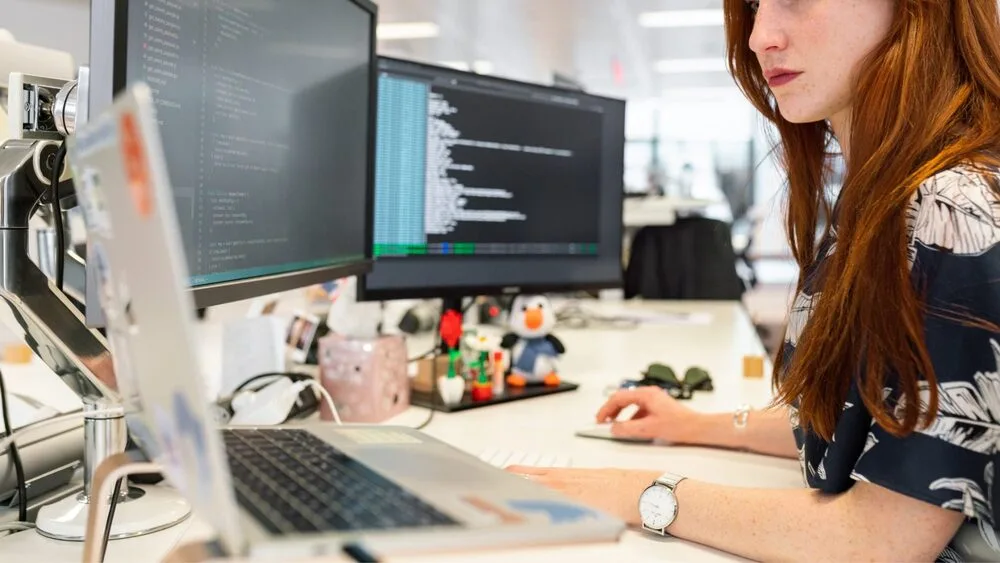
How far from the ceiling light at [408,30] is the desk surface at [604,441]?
16.9 feet

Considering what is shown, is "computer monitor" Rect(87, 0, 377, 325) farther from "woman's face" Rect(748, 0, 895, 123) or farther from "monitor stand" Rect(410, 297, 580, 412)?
"woman's face" Rect(748, 0, 895, 123)

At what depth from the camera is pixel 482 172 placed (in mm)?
1354

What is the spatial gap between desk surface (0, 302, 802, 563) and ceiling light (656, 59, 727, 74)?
6377 millimetres

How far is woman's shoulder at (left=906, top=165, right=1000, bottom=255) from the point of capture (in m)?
0.57

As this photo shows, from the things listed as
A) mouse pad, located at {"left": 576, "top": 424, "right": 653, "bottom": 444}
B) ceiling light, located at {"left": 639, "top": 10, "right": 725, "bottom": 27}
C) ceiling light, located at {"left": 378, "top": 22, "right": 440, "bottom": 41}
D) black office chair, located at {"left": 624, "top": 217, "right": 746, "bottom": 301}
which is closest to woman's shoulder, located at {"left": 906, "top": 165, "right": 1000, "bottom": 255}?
mouse pad, located at {"left": 576, "top": 424, "right": 653, "bottom": 444}

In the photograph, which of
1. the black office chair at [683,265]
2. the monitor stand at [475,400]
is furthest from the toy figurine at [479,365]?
the black office chair at [683,265]

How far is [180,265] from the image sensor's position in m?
0.33

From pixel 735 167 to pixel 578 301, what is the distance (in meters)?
8.48

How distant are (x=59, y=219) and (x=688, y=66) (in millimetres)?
8348

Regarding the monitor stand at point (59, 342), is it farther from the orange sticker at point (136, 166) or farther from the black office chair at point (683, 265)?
the black office chair at point (683, 265)

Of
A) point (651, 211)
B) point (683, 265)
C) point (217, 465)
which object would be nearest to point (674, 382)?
point (217, 465)

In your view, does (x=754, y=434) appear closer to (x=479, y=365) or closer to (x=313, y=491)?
(x=479, y=365)

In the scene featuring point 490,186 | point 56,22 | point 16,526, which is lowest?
point 16,526

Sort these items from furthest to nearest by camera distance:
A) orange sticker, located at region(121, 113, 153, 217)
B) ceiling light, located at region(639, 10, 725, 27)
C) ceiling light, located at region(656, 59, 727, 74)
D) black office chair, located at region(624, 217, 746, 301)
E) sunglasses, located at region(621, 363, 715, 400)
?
1. ceiling light, located at region(656, 59, 727, 74)
2. ceiling light, located at region(639, 10, 725, 27)
3. black office chair, located at region(624, 217, 746, 301)
4. sunglasses, located at region(621, 363, 715, 400)
5. orange sticker, located at region(121, 113, 153, 217)
